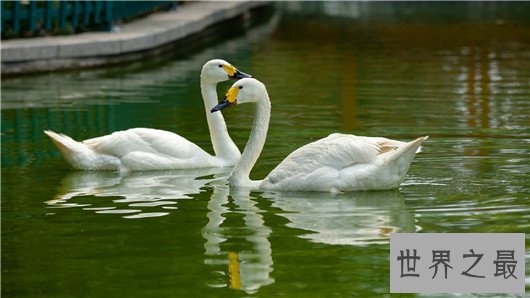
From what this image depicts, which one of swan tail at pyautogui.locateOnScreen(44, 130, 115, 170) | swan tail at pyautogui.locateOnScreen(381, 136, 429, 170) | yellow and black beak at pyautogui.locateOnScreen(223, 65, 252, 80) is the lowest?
swan tail at pyautogui.locateOnScreen(44, 130, 115, 170)

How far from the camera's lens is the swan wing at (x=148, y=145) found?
436 inches

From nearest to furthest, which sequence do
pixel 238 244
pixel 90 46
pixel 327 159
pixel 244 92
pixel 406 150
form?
pixel 238 244
pixel 406 150
pixel 327 159
pixel 244 92
pixel 90 46

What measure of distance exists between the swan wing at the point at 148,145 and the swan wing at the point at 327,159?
1397 mm

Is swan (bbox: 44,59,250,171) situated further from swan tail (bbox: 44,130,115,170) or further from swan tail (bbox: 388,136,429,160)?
swan tail (bbox: 388,136,429,160)

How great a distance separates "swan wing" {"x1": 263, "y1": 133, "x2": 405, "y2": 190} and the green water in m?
0.13

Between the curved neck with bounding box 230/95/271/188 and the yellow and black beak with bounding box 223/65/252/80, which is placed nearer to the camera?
the curved neck with bounding box 230/95/271/188

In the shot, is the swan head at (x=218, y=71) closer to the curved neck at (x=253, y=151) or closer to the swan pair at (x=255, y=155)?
the swan pair at (x=255, y=155)

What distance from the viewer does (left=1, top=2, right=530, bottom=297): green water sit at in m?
7.62

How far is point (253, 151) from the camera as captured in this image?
10.3 metres

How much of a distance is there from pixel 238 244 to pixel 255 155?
6.69ft

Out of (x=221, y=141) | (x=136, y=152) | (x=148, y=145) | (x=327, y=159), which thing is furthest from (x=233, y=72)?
(x=327, y=159)

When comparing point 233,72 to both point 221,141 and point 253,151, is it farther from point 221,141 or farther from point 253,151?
point 253,151

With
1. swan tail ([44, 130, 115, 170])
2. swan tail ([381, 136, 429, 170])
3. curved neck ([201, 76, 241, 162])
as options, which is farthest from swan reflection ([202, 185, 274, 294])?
swan tail ([44, 130, 115, 170])

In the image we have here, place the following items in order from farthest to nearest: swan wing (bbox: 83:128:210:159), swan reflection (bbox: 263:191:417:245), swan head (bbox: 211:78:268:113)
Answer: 1. swan wing (bbox: 83:128:210:159)
2. swan head (bbox: 211:78:268:113)
3. swan reflection (bbox: 263:191:417:245)
